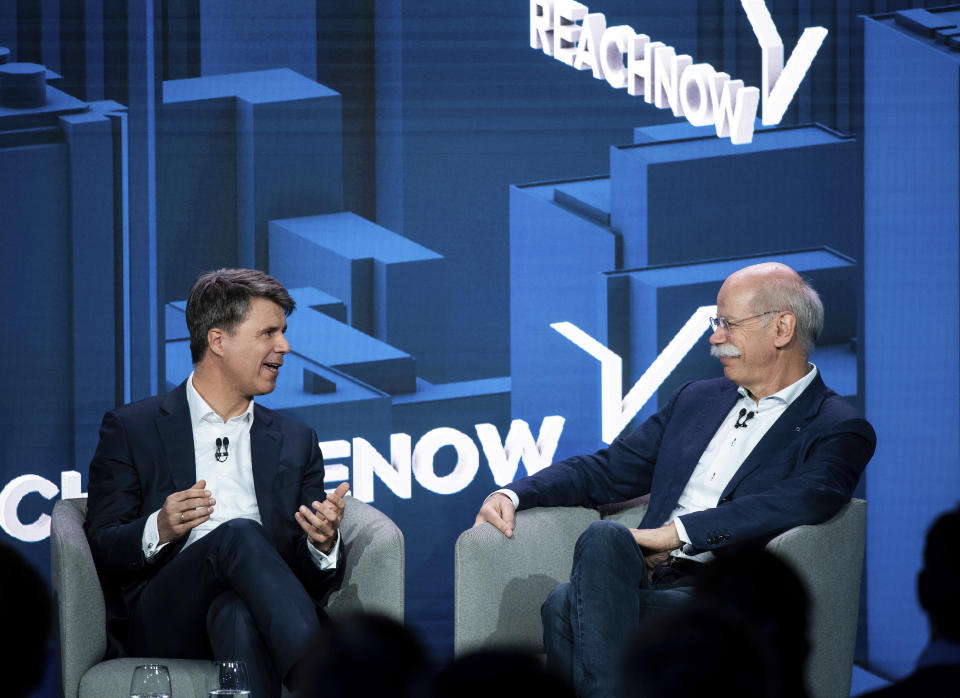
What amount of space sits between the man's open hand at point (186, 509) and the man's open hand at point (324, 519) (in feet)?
0.79

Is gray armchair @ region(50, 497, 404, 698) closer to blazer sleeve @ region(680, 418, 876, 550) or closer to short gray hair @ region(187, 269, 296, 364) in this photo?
short gray hair @ region(187, 269, 296, 364)

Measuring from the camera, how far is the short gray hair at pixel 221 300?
337cm

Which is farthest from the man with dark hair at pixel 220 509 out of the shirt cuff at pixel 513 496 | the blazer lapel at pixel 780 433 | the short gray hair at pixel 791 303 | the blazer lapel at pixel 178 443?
the short gray hair at pixel 791 303

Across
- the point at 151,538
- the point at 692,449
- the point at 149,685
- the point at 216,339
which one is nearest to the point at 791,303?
the point at 692,449

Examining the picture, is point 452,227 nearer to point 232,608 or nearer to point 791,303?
point 791,303

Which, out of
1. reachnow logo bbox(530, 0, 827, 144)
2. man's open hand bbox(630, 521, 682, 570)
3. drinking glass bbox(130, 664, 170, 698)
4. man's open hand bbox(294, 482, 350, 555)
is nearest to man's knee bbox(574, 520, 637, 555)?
man's open hand bbox(630, 521, 682, 570)

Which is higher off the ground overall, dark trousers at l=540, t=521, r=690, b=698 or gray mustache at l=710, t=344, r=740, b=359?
gray mustache at l=710, t=344, r=740, b=359

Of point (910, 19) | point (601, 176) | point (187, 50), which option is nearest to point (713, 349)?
point (601, 176)

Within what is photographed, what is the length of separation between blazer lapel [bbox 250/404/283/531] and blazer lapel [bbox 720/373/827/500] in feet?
3.82

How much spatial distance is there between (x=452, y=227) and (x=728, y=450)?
1.32 meters

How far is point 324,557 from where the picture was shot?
Answer: 3150mm

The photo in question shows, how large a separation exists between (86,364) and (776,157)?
2.40m

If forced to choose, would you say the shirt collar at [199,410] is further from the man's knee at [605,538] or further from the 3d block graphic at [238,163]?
the man's knee at [605,538]

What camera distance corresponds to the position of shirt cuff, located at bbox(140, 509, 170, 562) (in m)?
3.02
